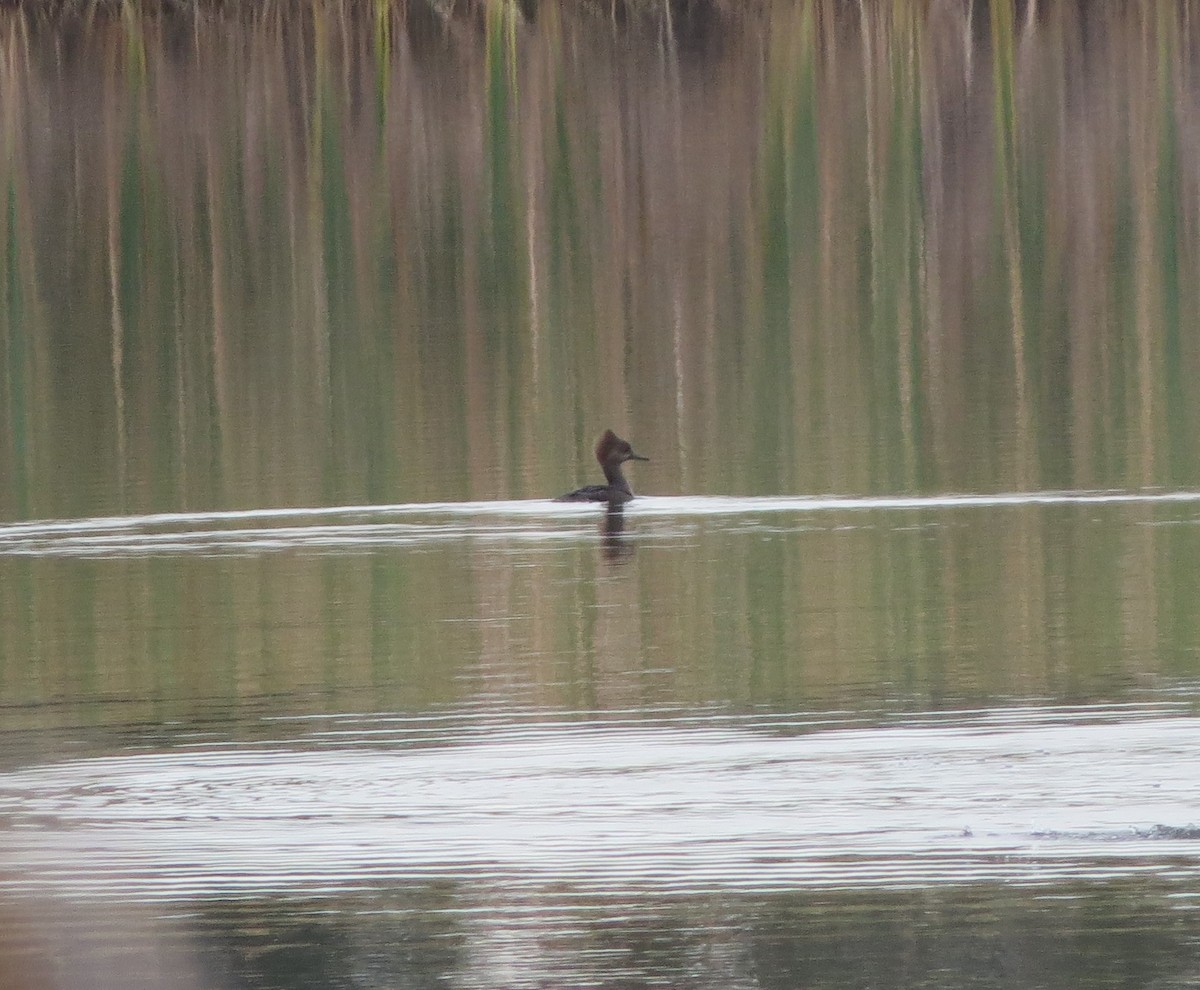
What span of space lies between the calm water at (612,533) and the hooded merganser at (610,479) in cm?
16

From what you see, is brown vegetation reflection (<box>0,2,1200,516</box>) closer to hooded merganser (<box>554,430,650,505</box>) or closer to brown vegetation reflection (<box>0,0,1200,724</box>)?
brown vegetation reflection (<box>0,0,1200,724</box>)

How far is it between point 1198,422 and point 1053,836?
12.5m

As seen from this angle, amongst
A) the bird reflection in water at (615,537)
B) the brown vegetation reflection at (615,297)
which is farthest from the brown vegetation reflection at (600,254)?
the bird reflection in water at (615,537)

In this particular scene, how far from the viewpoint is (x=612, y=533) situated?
61.8 feet

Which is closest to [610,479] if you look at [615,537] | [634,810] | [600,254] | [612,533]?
[612,533]

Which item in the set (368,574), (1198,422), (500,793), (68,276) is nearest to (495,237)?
(68,276)

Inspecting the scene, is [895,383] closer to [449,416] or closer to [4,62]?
[449,416]

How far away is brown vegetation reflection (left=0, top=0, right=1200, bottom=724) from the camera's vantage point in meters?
16.3

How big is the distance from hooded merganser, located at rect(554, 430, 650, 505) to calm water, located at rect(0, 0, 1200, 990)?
0.16 meters

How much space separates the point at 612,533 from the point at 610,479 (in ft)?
5.03

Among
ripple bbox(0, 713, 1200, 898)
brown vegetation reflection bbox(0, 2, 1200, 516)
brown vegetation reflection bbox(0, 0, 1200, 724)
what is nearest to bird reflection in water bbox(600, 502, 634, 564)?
brown vegetation reflection bbox(0, 0, 1200, 724)

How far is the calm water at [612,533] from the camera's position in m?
9.22

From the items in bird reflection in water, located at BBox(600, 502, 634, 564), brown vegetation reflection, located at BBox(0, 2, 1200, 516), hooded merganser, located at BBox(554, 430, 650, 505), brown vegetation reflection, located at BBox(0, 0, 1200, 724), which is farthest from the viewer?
brown vegetation reflection, located at BBox(0, 2, 1200, 516)

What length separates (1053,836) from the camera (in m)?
9.66
